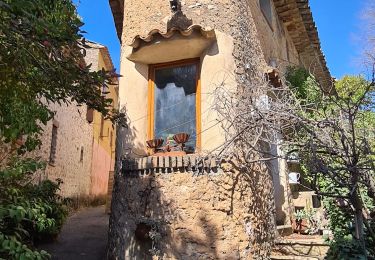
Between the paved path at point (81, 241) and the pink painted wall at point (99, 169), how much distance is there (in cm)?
573

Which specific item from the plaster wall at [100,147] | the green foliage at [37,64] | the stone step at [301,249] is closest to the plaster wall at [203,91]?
the green foliage at [37,64]

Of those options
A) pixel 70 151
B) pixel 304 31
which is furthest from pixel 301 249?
pixel 70 151

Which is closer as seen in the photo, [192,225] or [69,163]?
[192,225]

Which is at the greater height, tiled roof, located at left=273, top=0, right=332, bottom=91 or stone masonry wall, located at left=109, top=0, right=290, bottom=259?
tiled roof, located at left=273, top=0, right=332, bottom=91

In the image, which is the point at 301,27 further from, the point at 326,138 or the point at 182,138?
the point at 326,138

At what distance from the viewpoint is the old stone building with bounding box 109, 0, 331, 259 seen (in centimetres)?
476

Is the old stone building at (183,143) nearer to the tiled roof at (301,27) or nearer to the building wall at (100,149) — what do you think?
the tiled roof at (301,27)

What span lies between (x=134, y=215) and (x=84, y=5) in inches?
138

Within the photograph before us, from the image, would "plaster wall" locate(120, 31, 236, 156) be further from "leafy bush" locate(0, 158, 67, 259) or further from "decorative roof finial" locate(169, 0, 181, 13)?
"leafy bush" locate(0, 158, 67, 259)

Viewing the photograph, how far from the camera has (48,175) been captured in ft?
35.1

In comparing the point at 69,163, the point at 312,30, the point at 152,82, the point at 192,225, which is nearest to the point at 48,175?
the point at 69,163

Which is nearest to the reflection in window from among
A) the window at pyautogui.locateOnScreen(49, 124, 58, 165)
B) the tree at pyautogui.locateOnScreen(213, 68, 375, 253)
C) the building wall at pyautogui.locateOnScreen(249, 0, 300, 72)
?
the tree at pyautogui.locateOnScreen(213, 68, 375, 253)

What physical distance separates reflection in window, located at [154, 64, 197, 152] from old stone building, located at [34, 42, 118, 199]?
451cm

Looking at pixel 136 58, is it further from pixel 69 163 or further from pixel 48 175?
pixel 69 163
